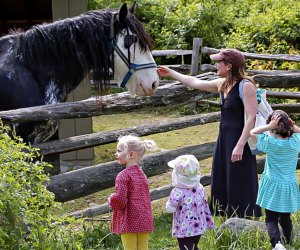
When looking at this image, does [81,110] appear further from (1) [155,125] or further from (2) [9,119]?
(1) [155,125]

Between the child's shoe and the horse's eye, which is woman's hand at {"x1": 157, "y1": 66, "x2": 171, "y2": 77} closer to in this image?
the horse's eye

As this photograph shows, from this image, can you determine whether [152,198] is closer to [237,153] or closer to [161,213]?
[161,213]

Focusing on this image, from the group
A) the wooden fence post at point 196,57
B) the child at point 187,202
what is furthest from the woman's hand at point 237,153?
the wooden fence post at point 196,57

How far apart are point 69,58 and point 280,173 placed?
1.92 metres

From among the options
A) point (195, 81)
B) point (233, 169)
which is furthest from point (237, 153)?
point (195, 81)

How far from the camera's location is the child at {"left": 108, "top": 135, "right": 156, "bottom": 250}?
3542 millimetres

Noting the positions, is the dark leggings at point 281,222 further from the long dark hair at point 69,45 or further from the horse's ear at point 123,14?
the horse's ear at point 123,14

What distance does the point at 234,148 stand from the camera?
4461mm

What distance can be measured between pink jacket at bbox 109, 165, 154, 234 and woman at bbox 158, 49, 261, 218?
108 cm

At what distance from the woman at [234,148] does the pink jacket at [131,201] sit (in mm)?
1078

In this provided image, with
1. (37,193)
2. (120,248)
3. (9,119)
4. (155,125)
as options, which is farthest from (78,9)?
(37,193)

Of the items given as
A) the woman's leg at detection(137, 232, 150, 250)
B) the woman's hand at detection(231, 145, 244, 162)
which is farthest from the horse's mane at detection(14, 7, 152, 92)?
the woman's leg at detection(137, 232, 150, 250)

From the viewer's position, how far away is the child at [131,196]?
11.6ft

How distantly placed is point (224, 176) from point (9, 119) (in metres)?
1.72
